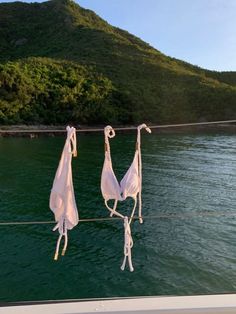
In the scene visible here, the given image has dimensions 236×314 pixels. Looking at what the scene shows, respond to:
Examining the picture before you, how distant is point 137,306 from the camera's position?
9.84 feet

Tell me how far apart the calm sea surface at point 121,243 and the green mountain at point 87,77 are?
143 ft

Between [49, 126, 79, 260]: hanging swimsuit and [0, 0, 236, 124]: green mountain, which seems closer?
[49, 126, 79, 260]: hanging swimsuit

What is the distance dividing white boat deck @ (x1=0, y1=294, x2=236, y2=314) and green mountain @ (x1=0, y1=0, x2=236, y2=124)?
6268 cm

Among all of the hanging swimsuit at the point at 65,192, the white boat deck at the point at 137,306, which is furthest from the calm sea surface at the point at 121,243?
the white boat deck at the point at 137,306

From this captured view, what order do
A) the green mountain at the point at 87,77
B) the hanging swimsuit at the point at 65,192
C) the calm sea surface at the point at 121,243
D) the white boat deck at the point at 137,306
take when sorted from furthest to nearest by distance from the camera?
the green mountain at the point at 87,77 → the calm sea surface at the point at 121,243 → the hanging swimsuit at the point at 65,192 → the white boat deck at the point at 137,306

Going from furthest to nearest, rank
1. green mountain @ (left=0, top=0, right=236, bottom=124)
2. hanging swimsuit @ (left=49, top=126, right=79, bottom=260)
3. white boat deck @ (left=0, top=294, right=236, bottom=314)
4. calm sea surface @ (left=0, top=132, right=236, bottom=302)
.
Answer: green mountain @ (left=0, top=0, right=236, bottom=124)
calm sea surface @ (left=0, top=132, right=236, bottom=302)
hanging swimsuit @ (left=49, top=126, right=79, bottom=260)
white boat deck @ (left=0, top=294, right=236, bottom=314)

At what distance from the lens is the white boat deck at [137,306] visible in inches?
116

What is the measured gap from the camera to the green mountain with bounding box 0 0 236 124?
71.1 metres

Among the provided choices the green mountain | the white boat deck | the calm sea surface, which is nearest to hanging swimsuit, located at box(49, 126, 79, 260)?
the white boat deck

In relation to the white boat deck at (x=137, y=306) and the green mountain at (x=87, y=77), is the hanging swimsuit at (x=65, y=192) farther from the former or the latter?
the green mountain at (x=87, y=77)

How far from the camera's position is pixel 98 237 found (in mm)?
14531

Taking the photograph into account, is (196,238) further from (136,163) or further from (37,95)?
(37,95)

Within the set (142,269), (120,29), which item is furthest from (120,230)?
(120,29)

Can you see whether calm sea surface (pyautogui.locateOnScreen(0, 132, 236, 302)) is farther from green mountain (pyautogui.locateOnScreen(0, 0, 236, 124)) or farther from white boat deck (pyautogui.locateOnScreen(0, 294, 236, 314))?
green mountain (pyautogui.locateOnScreen(0, 0, 236, 124))
